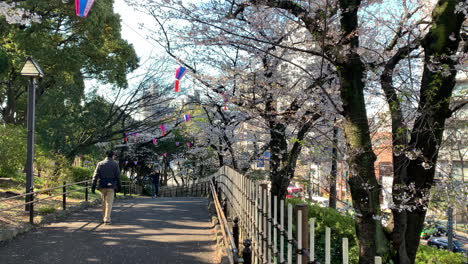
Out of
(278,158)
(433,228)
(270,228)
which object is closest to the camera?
(270,228)

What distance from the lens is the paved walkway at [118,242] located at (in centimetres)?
565

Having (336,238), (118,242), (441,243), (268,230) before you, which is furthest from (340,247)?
(441,243)

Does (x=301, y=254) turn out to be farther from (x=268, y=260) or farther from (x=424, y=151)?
(x=424, y=151)

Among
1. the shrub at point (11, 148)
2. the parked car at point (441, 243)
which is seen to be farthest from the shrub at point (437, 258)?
the parked car at point (441, 243)

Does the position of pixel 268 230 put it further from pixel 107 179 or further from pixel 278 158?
pixel 278 158

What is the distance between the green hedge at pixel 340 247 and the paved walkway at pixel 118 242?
7.56 ft

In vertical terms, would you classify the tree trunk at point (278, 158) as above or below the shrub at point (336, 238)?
above

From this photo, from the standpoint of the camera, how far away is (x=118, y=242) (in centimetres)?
659

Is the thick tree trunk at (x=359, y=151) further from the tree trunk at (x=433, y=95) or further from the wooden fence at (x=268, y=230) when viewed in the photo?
the wooden fence at (x=268, y=230)

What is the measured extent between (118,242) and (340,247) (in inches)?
199

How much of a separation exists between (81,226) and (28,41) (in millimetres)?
8683

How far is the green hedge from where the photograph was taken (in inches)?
304

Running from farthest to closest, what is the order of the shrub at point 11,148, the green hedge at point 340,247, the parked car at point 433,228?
the shrub at point 11,148, the green hedge at point 340,247, the parked car at point 433,228

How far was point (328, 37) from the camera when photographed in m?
4.95
